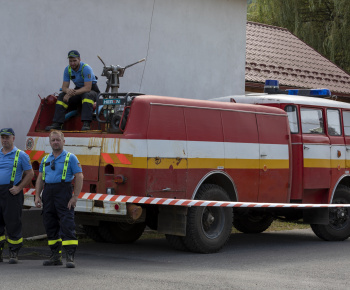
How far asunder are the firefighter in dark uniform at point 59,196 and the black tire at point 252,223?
19.1 ft

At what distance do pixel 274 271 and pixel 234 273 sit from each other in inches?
25.0

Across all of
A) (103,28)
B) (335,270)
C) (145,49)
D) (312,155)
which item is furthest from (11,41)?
(335,270)

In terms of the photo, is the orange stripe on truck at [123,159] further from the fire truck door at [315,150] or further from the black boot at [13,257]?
the fire truck door at [315,150]

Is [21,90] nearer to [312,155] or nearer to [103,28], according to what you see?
[103,28]

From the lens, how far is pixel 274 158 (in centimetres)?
1319

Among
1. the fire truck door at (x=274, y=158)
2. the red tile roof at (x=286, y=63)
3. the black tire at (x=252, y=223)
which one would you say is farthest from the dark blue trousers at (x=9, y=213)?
the red tile roof at (x=286, y=63)

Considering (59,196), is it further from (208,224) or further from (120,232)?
(120,232)

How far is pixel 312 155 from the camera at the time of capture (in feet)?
45.9

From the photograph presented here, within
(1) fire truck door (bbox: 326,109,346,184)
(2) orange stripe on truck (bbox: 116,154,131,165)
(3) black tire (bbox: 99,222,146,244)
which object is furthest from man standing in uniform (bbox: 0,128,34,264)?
(1) fire truck door (bbox: 326,109,346,184)

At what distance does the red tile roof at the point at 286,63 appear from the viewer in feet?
71.2

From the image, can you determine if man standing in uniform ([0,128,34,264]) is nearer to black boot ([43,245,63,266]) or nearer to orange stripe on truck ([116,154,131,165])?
black boot ([43,245,63,266])

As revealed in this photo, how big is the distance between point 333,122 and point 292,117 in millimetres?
1224

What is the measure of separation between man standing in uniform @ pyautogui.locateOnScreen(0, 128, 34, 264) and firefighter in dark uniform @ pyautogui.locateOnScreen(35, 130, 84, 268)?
1.62 ft

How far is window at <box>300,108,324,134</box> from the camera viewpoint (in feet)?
46.3
